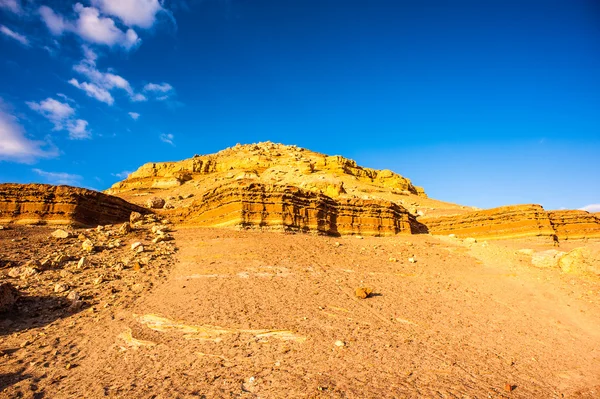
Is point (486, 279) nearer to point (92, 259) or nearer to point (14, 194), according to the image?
point (92, 259)

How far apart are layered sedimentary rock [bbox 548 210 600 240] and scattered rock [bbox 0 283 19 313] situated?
1430 inches

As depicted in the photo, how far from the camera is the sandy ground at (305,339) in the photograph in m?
4.92

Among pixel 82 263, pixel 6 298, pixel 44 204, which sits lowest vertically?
pixel 6 298

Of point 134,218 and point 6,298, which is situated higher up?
point 134,218

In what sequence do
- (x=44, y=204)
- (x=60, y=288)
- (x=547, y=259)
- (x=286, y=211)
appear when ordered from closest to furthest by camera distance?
(x=60, y=288) < (x=547, y=259) < (x=44, y=204) < (x=286, y=211)

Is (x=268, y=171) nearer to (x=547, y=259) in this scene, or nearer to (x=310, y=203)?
(x=310, y=203)

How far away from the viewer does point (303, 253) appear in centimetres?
1387

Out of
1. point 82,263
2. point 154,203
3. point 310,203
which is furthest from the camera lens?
point 154,203

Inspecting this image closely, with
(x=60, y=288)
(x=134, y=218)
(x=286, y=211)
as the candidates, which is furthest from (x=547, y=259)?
(x=134, y=218)

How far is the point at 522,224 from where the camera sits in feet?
88.8

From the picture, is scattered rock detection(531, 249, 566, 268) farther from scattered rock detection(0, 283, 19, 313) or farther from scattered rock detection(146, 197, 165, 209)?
scattered rock detection(146, 197, 165, 209)

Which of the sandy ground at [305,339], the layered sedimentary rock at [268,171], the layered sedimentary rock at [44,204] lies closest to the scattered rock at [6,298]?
the sandy ground at [305,339]

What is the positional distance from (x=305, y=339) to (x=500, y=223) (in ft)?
93.2

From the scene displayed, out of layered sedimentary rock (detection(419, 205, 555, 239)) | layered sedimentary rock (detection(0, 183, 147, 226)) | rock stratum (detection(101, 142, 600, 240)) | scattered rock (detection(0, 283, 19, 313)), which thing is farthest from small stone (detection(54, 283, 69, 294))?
layered sedimentary rock (detection(419, 205, 555, 239))
